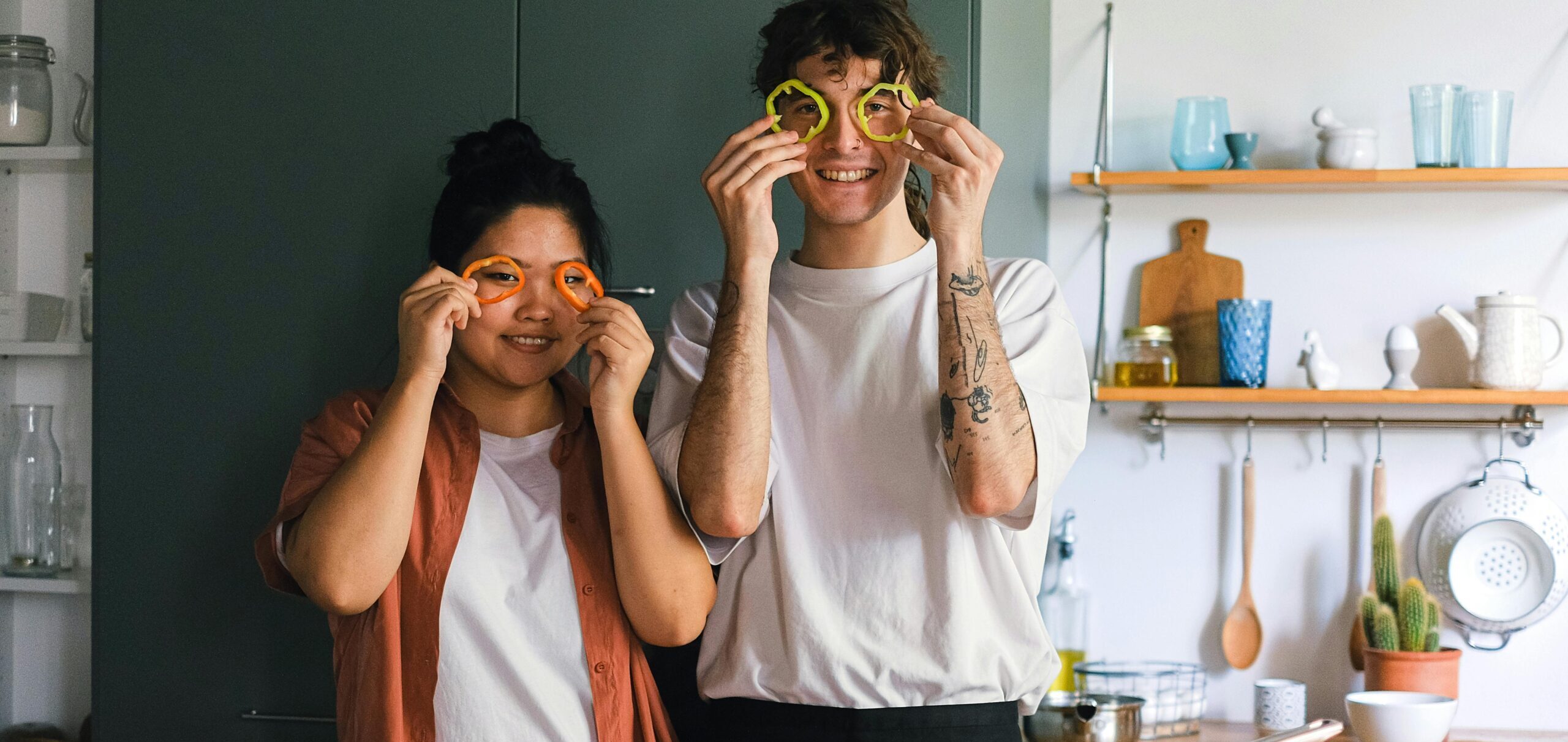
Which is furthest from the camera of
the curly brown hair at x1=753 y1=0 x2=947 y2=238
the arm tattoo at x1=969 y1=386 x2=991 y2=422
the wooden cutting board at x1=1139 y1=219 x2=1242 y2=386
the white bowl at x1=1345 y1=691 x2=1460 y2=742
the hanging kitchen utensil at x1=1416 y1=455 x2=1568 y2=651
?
the wooden cutting board at x1=1139 y1=219 x2=1242 y2=386

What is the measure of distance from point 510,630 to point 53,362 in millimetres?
1424

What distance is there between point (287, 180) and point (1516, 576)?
2095mm

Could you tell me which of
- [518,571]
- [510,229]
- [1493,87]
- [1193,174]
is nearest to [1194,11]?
[1193,174]

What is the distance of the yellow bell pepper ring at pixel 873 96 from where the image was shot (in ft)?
4.20

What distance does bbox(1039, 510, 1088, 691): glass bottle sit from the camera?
2209 millimetres

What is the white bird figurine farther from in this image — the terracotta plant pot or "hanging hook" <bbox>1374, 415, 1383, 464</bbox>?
the terracotta plant pot

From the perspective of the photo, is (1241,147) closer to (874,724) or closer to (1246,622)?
(1246,622)

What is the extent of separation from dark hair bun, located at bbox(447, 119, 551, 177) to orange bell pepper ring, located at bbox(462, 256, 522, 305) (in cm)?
12

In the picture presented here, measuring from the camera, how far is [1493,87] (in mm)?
2158

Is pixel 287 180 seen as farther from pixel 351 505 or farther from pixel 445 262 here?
pixel 351 505

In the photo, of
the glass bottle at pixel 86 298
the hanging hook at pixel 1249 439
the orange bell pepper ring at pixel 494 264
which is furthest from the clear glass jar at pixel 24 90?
the hanging hook at pixel 1249 439

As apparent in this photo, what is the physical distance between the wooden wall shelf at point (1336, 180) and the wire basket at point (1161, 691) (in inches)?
32.6

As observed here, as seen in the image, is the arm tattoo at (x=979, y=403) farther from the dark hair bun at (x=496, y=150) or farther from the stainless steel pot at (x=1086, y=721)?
the stainless steel pot at (x=1086, y=721)

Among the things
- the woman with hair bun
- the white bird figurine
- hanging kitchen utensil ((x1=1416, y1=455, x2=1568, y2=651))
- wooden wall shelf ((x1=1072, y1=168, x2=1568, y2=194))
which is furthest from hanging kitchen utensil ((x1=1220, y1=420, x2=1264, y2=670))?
the woman with hair bun
